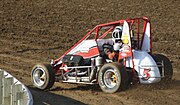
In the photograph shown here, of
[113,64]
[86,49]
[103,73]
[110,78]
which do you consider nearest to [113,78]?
[110,78]

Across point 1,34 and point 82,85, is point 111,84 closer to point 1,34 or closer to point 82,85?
point 82,85

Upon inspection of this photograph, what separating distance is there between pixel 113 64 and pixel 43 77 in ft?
7.10

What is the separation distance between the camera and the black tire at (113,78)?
10.3 m

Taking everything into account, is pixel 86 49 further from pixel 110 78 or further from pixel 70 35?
pixel 70 35

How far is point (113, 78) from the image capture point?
10.7 metres

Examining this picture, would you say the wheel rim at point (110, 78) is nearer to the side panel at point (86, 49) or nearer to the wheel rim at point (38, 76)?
the side panel at point (86, 49)

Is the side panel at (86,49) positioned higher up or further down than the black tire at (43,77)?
higher up

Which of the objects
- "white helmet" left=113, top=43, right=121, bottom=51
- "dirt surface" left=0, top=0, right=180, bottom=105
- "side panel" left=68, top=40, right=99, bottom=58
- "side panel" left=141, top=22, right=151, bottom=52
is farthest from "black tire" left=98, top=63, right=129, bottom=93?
"side panel" left=141, top=22, right=151, bottom=52

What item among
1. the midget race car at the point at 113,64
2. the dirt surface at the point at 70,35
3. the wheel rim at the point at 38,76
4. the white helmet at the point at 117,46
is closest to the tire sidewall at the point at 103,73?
the midget race car at the point at 113,64

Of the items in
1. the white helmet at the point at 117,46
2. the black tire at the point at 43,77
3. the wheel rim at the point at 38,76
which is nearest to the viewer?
the white helmet at the point at 117,46

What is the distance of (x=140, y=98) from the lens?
408 inches

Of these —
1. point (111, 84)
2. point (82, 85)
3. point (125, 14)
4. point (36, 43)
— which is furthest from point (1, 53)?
point (125, 14)

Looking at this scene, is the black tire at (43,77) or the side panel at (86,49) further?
the black tire at (43,77)

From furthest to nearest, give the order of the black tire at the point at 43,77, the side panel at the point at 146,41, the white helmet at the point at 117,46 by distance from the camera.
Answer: the black tire at the point at 43,77
the side panel at the point at 146,41
the white helmet at the point at 117,46
